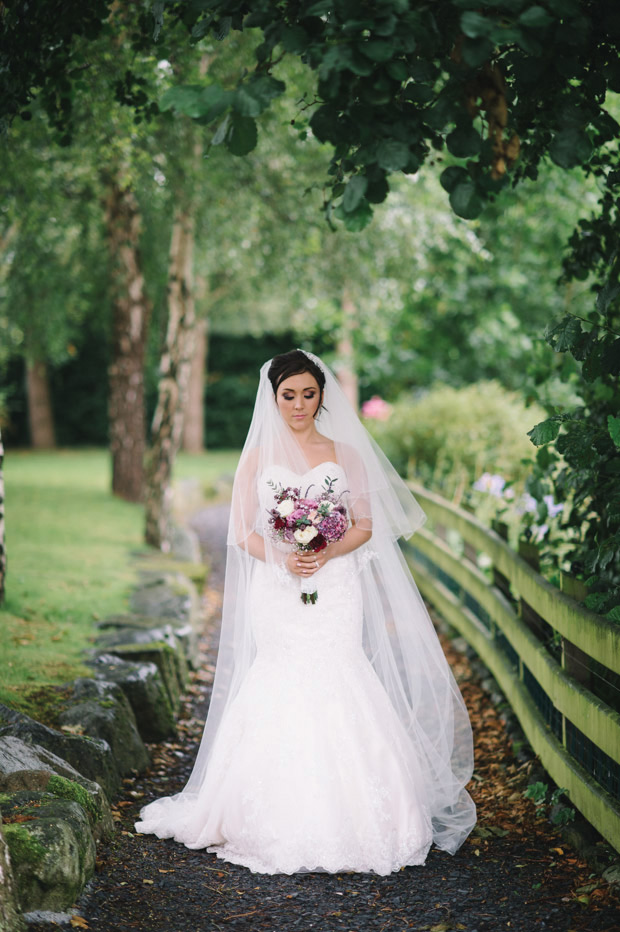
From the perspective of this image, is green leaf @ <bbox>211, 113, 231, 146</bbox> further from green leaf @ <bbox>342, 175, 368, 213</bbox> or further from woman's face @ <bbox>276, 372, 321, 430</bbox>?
woman's face @ <bbox>276, 372, 321, 430</bbox>

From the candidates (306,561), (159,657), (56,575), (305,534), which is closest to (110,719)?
(159,657)

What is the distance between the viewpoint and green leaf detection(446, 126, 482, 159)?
291 centimetres

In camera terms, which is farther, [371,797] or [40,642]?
[40,642]

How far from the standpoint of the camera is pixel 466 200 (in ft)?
9.44

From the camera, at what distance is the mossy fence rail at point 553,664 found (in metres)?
3.77

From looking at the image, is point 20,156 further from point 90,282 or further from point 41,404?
point 41,404

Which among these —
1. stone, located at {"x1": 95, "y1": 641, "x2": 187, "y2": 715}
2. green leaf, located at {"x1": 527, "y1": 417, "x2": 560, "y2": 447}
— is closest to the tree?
green leaf, located at {"x1": 527, "y1": 417, "x2": 560, "y2": 447}

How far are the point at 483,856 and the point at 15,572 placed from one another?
551 cm

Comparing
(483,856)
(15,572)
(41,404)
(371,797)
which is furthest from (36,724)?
(41,404)

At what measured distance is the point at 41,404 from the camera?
2658cm

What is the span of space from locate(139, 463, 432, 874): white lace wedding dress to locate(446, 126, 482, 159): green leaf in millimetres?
2039

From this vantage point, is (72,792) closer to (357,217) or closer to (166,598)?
(357,217)

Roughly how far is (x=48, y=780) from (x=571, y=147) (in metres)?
3.04

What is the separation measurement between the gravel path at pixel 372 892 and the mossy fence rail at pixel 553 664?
28cm
